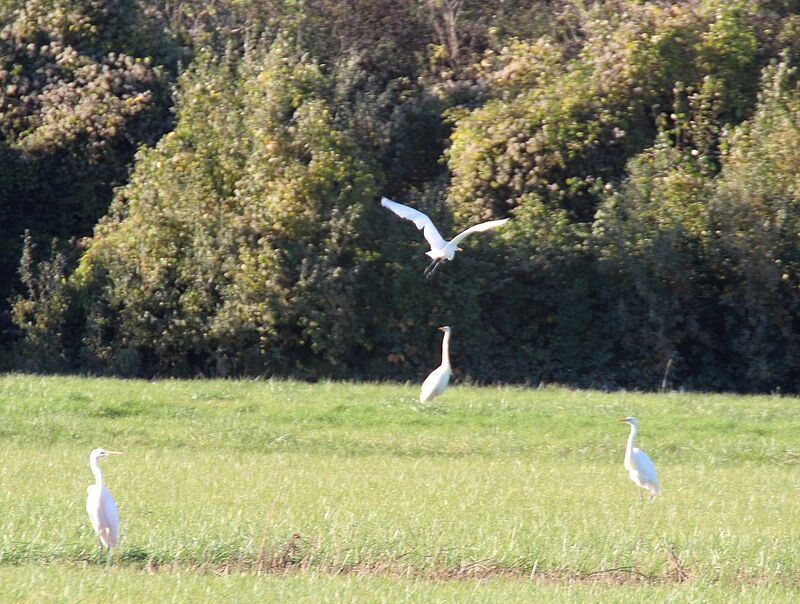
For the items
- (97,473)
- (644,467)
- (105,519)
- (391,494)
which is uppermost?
(97,473)

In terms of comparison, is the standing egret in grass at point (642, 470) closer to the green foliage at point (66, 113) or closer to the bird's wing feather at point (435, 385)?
the bird's wing feather at point (435, 385)

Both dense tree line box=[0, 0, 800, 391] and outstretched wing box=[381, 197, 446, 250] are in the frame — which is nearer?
outstretched wing box=[381, 197, 446, 250]

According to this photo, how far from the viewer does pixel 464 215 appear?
25000 mm

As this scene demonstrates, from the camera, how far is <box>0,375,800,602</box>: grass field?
887 centimetres

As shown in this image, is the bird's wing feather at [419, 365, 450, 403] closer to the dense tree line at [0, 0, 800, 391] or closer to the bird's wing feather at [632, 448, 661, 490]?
the bird's wing feather at [632, 448, 661, 490]

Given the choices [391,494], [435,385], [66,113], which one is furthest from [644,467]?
[66,113]

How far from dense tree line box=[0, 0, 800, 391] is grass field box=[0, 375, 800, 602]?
429 cm

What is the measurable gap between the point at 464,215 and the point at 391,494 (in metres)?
13.3

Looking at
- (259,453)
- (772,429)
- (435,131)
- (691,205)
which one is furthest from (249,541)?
(435,131)

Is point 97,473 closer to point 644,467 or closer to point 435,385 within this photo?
point 644,467

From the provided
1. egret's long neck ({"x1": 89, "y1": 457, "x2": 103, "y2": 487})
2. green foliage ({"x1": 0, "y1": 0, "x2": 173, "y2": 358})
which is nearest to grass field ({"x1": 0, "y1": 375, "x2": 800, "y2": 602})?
egret's long neck ({"x1": 89, "y1": 457, "x2": 103, "y2": 487})

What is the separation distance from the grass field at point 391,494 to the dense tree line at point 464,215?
14.1 feet

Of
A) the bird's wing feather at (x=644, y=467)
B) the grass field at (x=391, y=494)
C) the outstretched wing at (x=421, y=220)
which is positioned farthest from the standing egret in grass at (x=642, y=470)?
the outstretched wing at (x=421, y=220)

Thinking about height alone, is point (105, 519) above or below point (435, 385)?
above
